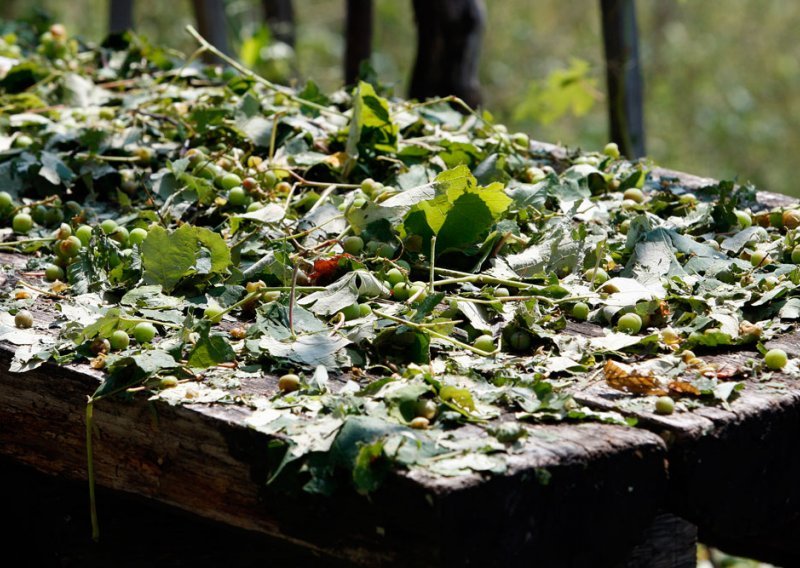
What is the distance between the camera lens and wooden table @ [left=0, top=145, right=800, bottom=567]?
1139mm

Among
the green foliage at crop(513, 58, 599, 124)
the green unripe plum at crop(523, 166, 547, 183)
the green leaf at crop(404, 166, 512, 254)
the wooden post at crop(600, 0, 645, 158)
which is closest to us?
the green leaf at crop(404, 166, 512, 254)

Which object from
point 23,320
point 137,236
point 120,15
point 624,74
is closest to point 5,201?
point 137,236

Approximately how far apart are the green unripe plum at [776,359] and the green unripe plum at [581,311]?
1.04ft

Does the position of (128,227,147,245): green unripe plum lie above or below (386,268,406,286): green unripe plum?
below

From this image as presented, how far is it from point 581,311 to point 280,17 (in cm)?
509

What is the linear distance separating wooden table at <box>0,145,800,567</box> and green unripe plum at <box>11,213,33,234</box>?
704 mm

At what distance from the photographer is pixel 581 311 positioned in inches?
67.2

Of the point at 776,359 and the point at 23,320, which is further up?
the point at 776,359

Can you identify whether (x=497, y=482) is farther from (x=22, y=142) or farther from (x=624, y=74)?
(x=624, y=74)

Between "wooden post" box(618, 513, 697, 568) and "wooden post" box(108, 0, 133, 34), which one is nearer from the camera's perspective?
"wooden post" box(618, 513, 697, 568)

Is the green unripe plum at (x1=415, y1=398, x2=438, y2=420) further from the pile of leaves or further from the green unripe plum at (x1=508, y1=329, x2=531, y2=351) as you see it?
the green unripe plum at (x1=508, y1=329, x2=531, y2=351)

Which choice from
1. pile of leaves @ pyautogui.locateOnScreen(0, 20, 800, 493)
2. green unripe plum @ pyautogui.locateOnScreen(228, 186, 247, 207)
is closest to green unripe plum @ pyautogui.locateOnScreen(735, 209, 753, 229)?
pile of leaves @ pyautogui.locateOnScreen(0, 20, 800, 493)

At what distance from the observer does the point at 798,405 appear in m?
1.39

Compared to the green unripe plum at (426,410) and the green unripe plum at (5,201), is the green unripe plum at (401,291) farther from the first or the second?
the green unripe plum at (5,201)
